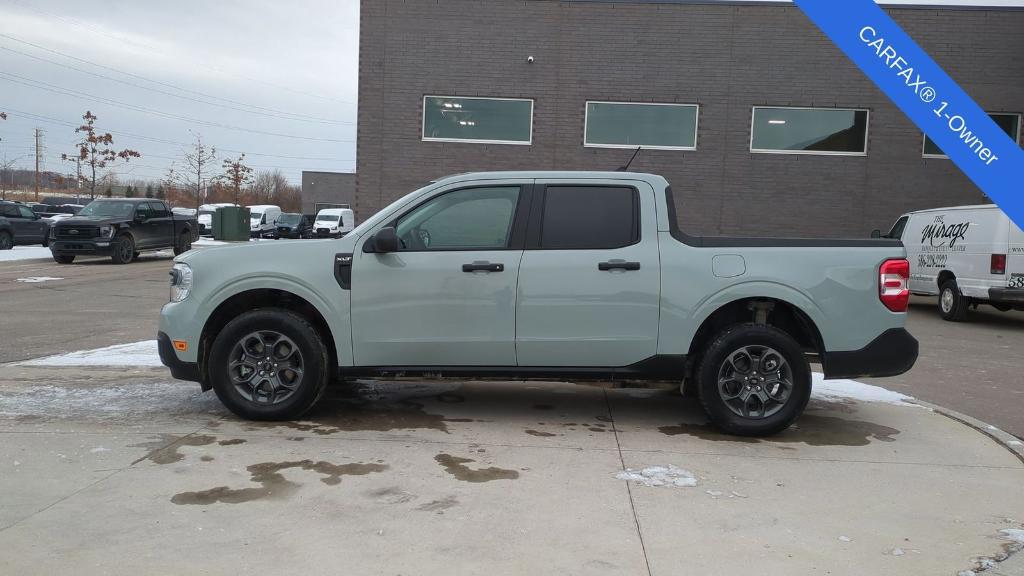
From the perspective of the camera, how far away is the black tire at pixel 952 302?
13.1 m

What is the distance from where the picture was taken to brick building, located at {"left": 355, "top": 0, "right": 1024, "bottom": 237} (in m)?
16.8

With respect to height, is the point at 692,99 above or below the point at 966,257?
above

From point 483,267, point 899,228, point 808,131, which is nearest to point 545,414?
point 483,267

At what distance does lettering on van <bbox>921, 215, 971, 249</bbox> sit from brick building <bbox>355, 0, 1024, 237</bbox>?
3.00m

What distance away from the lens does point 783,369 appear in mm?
5535

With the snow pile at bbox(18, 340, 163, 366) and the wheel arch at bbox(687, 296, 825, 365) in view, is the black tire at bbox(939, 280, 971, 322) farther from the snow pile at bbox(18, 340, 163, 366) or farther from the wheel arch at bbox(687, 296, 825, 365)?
the snow pile at bbox(18, 340, 163, 366)

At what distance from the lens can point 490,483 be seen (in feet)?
14.7

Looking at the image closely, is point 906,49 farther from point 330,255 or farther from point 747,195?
point 747,195

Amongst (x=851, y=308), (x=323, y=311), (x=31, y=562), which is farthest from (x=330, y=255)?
(x=851, y=308)

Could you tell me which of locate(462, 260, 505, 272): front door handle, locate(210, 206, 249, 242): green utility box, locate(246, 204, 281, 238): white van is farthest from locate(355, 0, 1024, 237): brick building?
locate(246, 204, 281, 238): white van

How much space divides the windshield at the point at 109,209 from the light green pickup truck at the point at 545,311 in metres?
18.7

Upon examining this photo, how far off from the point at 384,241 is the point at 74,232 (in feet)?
61.7

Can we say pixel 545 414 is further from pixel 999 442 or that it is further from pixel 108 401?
pixel 108 401

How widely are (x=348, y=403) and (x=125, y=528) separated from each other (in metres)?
2.76
